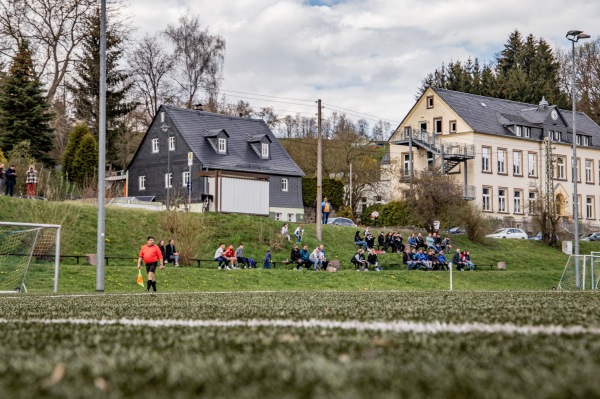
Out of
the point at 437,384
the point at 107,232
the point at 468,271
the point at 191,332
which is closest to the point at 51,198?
the point at 107,232

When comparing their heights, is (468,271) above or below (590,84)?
below

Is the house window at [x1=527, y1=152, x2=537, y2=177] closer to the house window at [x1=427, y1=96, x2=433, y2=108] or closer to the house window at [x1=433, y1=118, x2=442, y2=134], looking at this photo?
the house window at [x1=433, y1=118, x2=442, y2=134]

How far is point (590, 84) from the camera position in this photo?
89062mm

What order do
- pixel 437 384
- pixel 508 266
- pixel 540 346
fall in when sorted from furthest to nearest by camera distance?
pixel 508 266
pixel 540 346
pixel 437 384

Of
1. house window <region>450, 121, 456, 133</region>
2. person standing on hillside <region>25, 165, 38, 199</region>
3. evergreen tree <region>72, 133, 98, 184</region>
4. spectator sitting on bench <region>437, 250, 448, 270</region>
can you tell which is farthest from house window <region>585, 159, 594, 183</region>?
person standing on hillside <region>25, 165, 38, 199</region>

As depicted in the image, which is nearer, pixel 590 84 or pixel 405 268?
pixel 405 268

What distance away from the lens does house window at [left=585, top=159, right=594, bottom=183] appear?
84.7m

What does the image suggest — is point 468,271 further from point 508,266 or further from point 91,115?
point 91,115

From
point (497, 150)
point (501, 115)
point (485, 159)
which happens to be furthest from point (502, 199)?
point (501, 115)

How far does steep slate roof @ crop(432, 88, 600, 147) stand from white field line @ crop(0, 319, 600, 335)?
6802 cm

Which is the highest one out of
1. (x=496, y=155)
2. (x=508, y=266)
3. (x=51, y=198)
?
(x=496, y=155)

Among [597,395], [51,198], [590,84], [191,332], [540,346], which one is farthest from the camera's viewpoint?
[590,84]

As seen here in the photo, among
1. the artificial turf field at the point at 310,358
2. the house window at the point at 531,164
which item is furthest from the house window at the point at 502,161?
the artificial turf field at the point at 310,358

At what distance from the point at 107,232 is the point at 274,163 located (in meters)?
31.2
